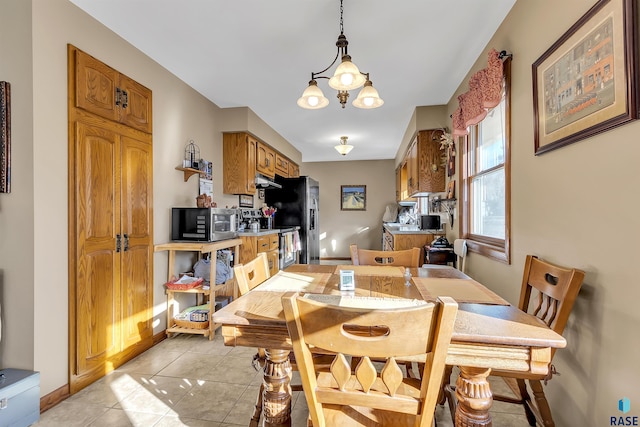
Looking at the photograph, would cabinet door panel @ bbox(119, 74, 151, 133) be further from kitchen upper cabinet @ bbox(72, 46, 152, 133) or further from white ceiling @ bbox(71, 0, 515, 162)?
white ceiling @ bbox(71, 0, 515, 162)

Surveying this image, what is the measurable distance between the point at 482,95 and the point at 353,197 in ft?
17.2

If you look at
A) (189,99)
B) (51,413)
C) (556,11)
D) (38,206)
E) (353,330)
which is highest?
(189,99)

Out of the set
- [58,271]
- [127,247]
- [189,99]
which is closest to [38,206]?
[58,271]

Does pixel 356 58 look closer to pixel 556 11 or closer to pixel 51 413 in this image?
pixel 556 11

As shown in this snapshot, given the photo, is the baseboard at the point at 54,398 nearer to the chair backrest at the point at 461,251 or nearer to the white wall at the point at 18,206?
the white wall at the point at 18,206

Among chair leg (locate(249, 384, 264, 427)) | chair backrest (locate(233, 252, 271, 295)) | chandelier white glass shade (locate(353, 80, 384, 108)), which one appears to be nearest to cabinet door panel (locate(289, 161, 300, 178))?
chandelier white glass shade (locate(353, 80, 384, 108))

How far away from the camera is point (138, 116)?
2.49 metres

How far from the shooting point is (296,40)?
2.35 meters

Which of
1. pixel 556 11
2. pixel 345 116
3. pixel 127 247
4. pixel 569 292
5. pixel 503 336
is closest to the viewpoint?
pixel 503 336

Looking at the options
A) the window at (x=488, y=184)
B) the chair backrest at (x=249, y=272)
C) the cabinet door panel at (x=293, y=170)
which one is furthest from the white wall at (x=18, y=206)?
the cabinet door panel at (x=293, y=170)

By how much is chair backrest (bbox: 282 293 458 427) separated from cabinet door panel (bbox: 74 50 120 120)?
2.19 meters

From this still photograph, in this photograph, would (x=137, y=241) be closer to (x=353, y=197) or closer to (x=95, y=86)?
(x=95, y=86)

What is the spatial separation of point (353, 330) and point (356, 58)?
238cm

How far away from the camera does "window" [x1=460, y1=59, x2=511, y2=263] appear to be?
6.87 feet
